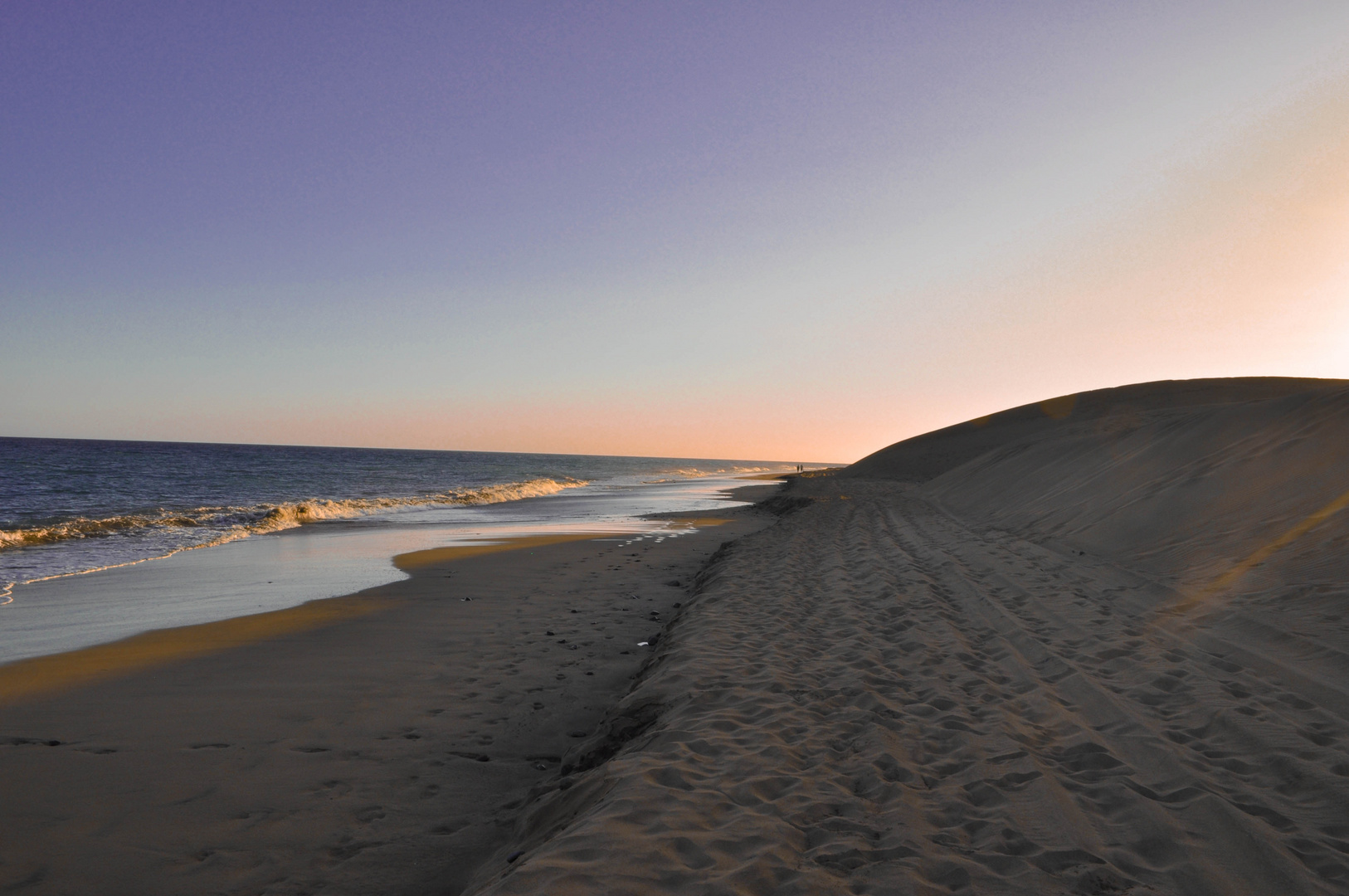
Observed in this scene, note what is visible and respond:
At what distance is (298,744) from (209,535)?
15938 millimetres

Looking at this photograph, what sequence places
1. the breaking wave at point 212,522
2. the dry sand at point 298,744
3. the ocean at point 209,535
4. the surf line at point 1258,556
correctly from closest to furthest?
the dry sand at point 298,744 < the surf line at point 1258,556 < the ocean at point 209,535 < the breaking wave at point 212,522

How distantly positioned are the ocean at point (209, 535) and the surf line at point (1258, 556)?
11.4 m

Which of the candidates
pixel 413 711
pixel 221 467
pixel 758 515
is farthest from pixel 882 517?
pixel 221 467

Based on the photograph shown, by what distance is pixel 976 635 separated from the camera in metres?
6.68

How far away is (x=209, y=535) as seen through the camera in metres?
17.5

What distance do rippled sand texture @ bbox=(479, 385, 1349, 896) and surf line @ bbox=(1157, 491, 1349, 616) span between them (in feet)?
0.13

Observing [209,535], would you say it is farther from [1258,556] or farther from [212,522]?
[1258,556]

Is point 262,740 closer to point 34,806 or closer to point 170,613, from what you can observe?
point 34,806

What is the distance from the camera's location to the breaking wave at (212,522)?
52.4 ft

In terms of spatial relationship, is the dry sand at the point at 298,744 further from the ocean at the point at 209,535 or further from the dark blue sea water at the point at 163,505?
the dark blue sea water at the point at 163,505

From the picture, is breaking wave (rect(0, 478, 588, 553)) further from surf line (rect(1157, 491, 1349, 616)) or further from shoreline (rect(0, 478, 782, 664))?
surf line (rect(1157, 491, 1349, 616))

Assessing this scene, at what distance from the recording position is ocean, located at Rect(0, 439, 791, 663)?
30.1ft

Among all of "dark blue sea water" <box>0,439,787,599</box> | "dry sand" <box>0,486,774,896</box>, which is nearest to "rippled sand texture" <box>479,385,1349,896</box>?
"dry sand" <box>0,486,774,896</box>

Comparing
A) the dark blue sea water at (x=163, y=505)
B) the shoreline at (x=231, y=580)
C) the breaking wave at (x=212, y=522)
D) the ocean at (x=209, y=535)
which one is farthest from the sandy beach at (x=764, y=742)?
the breaking wave at (x=212, y=522)
